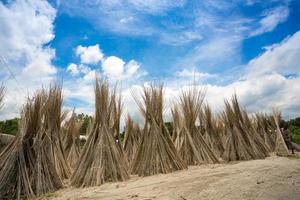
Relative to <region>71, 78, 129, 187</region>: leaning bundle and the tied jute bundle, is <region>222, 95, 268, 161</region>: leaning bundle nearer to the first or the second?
<region>71, 78, 129, 187</region>: leaning bundle

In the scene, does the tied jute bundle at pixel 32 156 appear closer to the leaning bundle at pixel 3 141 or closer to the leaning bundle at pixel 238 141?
the leaning bundle at pixel 3 141

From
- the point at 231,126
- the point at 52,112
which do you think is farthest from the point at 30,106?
the point at 231,126

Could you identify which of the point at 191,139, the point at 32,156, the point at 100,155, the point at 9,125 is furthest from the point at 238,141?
the point at 9,125

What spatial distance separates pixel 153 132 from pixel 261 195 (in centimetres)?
305

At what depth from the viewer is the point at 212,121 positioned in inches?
469

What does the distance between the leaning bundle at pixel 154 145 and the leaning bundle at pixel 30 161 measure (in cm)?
165

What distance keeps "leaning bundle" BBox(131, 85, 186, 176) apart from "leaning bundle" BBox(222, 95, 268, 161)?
2.81 metres

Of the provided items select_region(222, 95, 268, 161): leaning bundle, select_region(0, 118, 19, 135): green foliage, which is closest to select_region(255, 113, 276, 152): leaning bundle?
select_region(222, 95, 268, 161): leaning bundle

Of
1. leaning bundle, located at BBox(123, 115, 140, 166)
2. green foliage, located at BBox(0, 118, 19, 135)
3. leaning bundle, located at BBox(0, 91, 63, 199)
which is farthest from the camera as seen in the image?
green foliage, located at BBox(0, 118, 19, 135)

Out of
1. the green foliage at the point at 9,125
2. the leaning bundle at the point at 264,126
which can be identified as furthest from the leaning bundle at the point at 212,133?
the green foliage at the point at 9,125

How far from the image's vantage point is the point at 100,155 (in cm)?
534

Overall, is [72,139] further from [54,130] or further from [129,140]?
[54,130]

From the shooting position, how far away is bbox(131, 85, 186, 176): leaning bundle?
19.2 feet

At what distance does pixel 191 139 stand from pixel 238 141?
180 cm
